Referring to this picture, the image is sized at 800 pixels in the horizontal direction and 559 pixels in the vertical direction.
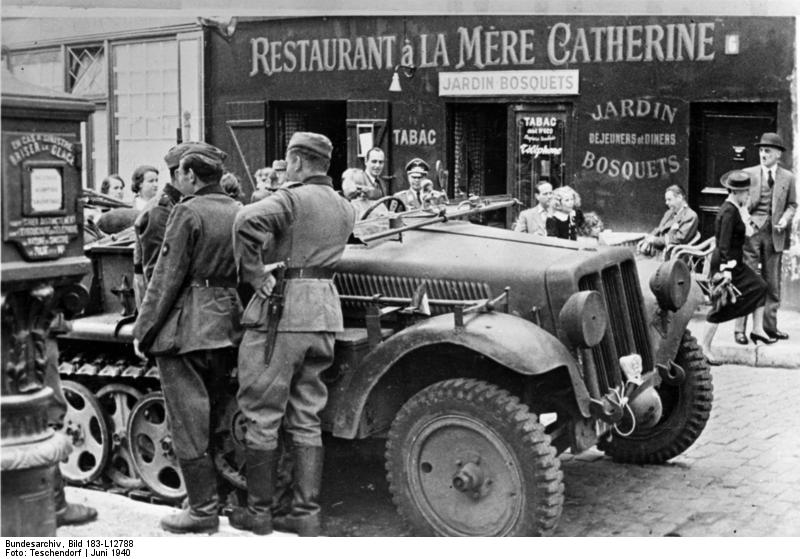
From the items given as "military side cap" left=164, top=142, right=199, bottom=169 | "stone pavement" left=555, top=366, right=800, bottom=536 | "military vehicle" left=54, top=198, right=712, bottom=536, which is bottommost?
"stone pavement" left=555, top=366, right=800, bottom=536

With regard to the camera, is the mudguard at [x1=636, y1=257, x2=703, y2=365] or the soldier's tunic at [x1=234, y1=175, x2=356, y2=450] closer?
the soldier's tunic at [x1=234, y1=175, x2=356, y2=450]

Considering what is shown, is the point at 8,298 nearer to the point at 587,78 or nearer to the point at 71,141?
the point at 71,141

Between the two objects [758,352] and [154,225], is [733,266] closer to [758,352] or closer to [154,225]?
[758,352]

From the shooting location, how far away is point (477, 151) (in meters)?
14.9

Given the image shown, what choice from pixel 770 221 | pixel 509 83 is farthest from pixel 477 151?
pixel 770 221

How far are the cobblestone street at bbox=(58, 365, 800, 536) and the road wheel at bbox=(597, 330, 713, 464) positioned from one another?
9cm

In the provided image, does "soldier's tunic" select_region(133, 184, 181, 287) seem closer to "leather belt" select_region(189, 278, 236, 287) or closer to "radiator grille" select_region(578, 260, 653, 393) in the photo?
"leather belt" select_region(189, 278, 236, 287)

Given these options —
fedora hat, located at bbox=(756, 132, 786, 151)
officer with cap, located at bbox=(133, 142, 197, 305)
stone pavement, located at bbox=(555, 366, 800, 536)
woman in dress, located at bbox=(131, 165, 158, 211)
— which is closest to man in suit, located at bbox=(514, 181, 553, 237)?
fedora hat, located at bbox=(756, 132, 786, 151)

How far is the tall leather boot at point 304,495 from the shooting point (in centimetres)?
534

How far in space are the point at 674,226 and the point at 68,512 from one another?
831 centimetres

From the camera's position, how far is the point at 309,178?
5.52 meters

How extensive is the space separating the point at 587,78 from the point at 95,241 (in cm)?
780

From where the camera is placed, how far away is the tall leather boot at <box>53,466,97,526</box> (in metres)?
4.97

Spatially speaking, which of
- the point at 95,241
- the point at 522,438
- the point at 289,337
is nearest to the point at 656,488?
the point at 522,438
